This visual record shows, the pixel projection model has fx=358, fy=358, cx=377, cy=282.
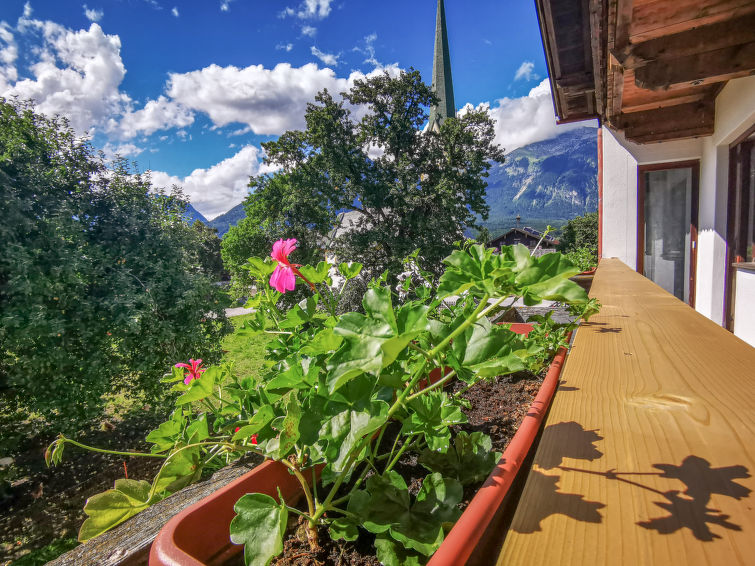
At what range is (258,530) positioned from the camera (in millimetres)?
412

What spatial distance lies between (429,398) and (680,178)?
4158mm

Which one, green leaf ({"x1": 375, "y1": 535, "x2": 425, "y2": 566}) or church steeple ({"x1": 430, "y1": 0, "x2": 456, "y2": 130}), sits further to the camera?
church steeple ({"x1": 430, "y1": 0, "x2": 456, "y2": 130})

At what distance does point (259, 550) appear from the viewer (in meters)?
0.41

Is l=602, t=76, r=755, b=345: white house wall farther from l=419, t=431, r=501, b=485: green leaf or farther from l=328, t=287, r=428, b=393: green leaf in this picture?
l=328, t=287, r=428, b=393: green leaf

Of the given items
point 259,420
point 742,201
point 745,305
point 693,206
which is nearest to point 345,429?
point 259,420

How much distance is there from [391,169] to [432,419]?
12719mm

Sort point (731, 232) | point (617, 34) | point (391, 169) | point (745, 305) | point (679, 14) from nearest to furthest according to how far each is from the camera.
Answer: point (679, 14) < point (617, 34) < point (745, 305) < point (731, 232) < point (391, 169)

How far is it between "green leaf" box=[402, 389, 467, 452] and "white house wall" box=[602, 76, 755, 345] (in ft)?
8.63

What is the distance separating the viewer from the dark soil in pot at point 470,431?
50cm

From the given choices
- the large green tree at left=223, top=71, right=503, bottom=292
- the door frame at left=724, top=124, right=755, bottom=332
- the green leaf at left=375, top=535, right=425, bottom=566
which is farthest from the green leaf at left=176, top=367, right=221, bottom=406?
the large green tree at left=223, top=71, right=503, bottom=292

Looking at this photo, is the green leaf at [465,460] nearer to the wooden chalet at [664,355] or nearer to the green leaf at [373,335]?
Result: the wooden chalet at [664,355]

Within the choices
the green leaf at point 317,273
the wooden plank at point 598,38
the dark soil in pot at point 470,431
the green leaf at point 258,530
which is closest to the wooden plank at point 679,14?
the wooden plank at point 598,38

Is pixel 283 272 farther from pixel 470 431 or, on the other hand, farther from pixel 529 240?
A: pixel 529 240

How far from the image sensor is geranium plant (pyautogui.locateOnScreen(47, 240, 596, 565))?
0.34m
